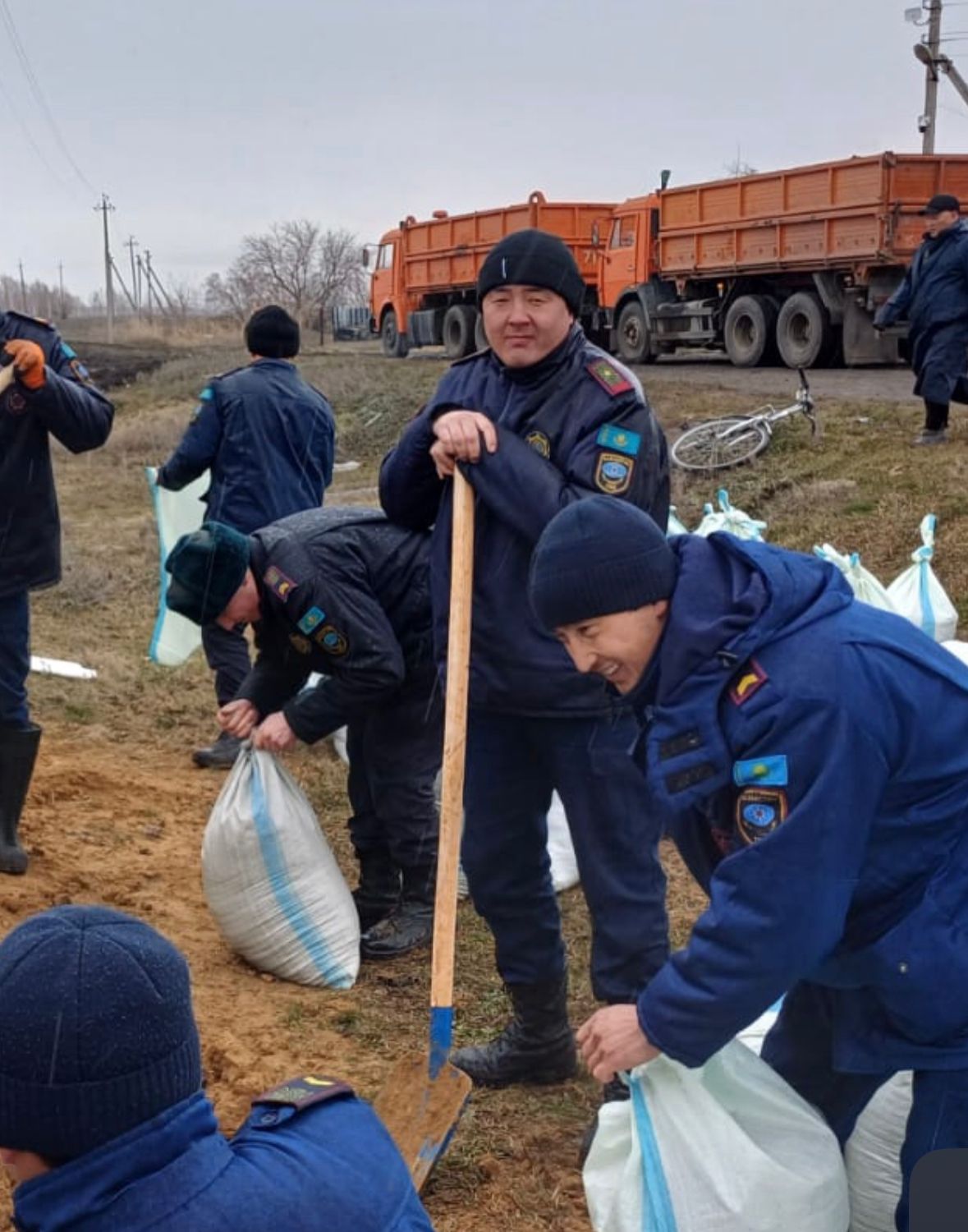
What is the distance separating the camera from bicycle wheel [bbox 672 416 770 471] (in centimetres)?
923

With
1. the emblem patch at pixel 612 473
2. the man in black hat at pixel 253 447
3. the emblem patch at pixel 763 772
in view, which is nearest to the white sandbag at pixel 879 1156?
the emblem patch at pixel 763 772

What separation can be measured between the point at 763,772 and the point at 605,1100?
145cm

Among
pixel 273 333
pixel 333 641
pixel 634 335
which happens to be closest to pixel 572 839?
pixel 333 641

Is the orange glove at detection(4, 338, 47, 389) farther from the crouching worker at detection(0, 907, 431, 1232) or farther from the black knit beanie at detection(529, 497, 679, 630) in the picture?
the crouching worker at detection(0, 907, 431, 1232)

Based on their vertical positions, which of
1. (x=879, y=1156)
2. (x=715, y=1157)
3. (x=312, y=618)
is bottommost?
(x=879, y=1156)

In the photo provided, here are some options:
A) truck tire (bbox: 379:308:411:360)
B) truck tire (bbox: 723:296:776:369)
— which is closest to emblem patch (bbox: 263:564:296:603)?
truck tire (bbox: 723:296:776:369)

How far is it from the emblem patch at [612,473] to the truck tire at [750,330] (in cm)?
1282

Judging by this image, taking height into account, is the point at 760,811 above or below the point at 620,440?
below

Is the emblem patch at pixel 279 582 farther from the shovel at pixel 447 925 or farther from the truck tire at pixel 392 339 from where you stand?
the truck tire at pixel 392 339

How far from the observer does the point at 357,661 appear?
10.9 feet

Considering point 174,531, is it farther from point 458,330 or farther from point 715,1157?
point 458,330

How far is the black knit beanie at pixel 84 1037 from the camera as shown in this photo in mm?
1277

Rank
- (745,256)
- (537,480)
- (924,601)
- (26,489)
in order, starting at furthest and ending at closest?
(745,256) → (924,601) → (26,489) → (537,480)

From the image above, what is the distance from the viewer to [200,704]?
614 cm
